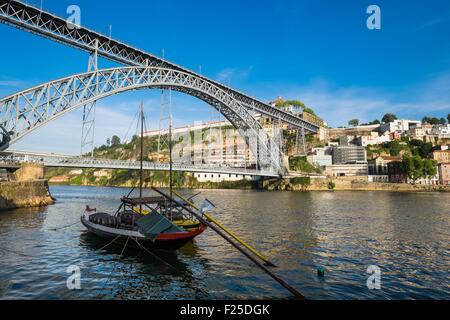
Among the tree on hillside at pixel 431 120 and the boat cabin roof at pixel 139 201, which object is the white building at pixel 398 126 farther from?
the boat cabin roof at pixel 139 201

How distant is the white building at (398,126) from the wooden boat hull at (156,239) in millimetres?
143164

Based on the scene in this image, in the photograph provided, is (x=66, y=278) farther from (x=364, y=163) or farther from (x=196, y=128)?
(x=196, y=128)

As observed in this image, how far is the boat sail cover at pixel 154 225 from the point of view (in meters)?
12.8

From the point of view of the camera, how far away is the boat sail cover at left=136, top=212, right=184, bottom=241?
1276 cm

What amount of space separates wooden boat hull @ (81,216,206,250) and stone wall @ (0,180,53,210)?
19.5 m

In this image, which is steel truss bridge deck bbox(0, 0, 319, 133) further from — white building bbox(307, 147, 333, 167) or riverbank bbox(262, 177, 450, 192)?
white building bbox(307, 147, 333, 167)

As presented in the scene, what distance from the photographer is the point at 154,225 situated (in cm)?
1297

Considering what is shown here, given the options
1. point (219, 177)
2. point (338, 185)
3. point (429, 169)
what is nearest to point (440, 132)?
point (429, 169)

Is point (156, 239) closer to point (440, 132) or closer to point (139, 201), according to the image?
point (139, 201)

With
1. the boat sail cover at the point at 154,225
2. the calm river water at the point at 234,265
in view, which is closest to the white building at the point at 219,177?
the calm river water at the point at 234,265

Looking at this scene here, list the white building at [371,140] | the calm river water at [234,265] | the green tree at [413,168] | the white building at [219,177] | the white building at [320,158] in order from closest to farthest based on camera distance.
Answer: the calm river water at [234,265] < the green tree at [413,168] < the white building at [320,158] < the white building at [219,177] < the white building at [371,140]

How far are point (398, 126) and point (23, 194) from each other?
493ft
